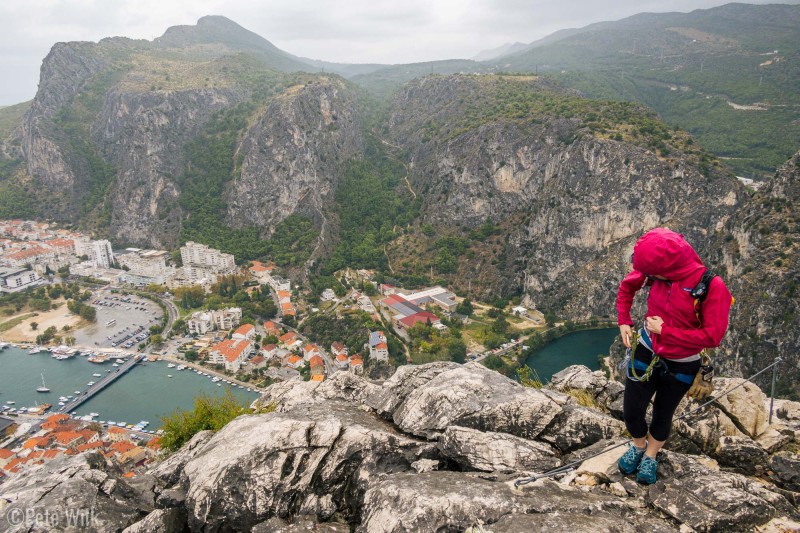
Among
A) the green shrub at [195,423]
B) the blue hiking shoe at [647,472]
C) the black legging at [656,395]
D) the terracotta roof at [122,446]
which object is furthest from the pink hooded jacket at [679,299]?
the terracotta roof at [122,446]

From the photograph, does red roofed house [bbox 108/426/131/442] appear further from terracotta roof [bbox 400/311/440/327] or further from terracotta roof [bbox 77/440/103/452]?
terracotta roof [bbox 400/311/440/327]

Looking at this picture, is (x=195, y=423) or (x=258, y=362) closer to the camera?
(x=195, y=423)

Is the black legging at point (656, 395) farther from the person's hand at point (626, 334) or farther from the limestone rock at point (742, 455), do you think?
the limestone rock at point (742, 455)

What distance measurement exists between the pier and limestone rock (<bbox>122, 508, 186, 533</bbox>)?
37.5 m

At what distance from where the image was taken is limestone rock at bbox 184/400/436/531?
15.9ft

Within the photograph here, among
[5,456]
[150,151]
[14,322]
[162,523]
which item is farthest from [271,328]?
[150,151]

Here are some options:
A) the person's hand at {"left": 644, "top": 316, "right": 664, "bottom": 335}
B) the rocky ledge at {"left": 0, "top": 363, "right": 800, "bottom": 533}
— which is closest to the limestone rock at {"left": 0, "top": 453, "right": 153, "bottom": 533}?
the rocky ledge at {"left": 0, "top": 363, "right": 800, "bottom": 533}

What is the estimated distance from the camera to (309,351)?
130ft

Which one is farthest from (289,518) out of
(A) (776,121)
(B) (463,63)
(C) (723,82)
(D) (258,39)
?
(D) (258,39)

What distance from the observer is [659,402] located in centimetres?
416

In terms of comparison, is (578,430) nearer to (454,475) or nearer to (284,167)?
(454,475)

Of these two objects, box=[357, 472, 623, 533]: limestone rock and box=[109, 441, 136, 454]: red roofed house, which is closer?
box=[357, 472, 623, 533]: limestone rock

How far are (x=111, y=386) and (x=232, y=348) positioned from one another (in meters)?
Answer: 10.1

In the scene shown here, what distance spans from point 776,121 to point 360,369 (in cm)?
7715
